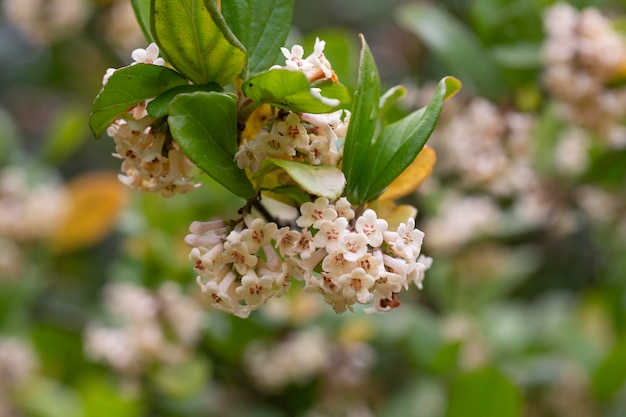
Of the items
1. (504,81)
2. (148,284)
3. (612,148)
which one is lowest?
(148,284)

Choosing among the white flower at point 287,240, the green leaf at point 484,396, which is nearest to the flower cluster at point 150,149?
the white flower at point 287,240

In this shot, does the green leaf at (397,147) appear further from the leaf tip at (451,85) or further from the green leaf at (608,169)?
the green leaf at (608,169)

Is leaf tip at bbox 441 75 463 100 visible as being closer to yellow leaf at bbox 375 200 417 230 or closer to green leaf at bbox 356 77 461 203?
green leaf at bbox 356 77 461 203

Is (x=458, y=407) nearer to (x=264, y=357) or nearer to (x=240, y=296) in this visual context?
(x=264, y=357)

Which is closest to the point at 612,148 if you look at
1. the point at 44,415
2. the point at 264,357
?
the point at 264,357

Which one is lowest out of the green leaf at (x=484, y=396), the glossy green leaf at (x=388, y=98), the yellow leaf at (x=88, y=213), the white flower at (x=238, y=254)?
the yellow leaf at (x=88, y=213)

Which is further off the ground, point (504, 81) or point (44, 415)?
point (504, 81)

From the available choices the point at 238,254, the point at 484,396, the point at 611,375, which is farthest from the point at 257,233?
the point at 611,375

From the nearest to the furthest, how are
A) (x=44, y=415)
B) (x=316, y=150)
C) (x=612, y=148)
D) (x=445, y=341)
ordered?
1. (x=316, y=150)
2. (x=612, y=148)
3. (x=445, y=341)
4. (x=44, y=415)
